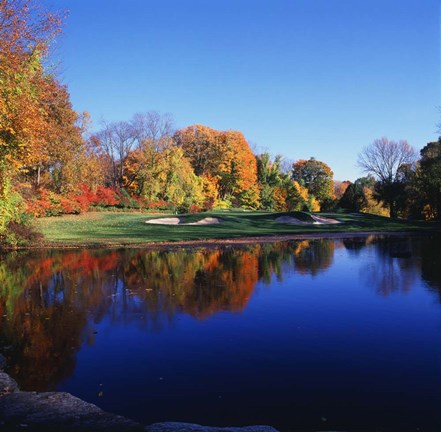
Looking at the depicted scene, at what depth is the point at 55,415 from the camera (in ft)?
14.4

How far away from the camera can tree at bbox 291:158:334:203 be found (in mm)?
80188

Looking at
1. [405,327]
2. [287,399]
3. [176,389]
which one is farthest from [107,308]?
[405,327]

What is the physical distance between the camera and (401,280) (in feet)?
40.9

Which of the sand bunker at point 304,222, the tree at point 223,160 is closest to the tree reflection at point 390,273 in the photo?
→ the sand bunker at point 304,222

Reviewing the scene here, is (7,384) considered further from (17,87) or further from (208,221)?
(208,221)

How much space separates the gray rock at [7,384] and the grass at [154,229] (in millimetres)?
17151

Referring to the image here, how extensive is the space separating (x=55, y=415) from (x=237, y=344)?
3.14 meters

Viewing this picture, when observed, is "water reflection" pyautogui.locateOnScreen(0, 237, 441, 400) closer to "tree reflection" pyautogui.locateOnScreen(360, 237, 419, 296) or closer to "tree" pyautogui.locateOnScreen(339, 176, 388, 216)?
"tree reflection" pyautogui.locateOnScreen(360, 237, 419, 296)

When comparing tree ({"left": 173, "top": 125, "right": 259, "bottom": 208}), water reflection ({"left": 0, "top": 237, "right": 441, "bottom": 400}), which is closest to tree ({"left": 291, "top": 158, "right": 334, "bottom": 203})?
tree ({"left": 173, "top": 125, "right": 259, "bottom": 208})

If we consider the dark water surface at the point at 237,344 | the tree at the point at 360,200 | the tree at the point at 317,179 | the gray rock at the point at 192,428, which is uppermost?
the tree at the point at 317,179

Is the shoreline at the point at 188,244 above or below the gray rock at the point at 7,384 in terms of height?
above

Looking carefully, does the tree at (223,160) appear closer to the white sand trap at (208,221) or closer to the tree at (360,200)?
the tree at (360,200)

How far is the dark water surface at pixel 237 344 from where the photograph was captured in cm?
482

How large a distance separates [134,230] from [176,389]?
24859mm
